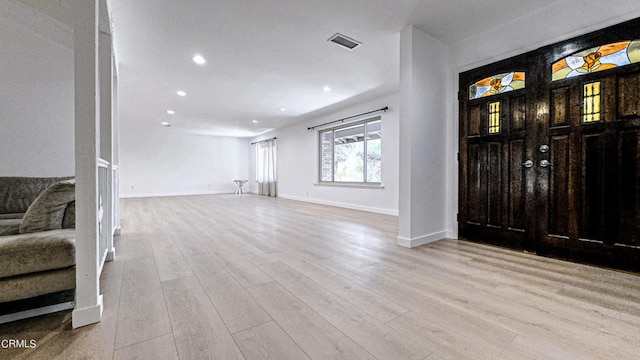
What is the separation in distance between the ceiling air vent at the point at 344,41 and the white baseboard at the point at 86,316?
10.2 ft

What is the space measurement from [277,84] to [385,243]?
3198 millimetres

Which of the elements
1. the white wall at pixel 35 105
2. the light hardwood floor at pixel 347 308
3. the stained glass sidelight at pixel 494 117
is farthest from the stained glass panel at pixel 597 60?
the white wall at pixel 35 105

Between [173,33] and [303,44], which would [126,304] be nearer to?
[173,33]

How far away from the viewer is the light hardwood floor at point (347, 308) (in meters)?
1.18

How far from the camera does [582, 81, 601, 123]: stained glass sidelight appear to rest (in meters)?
2.23

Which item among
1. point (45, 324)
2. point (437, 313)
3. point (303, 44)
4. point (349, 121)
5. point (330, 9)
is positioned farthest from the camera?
point (349, 121)

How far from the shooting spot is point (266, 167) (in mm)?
9391

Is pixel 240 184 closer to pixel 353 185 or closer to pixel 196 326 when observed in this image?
pixel 353 185

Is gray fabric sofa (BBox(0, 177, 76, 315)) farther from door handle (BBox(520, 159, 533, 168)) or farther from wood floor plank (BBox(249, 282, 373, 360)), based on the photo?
door handle (BBox(520, 159, 533, 168))

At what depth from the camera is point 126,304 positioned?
1.59 metres

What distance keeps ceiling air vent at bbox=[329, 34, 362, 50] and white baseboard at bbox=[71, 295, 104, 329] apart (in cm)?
312

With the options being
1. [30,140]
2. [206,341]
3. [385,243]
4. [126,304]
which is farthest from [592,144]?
[30,140]

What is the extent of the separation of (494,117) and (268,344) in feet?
10.2

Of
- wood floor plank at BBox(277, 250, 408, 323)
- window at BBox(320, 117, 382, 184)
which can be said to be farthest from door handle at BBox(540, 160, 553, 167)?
window at BBox(320, 117, 382, 184)
